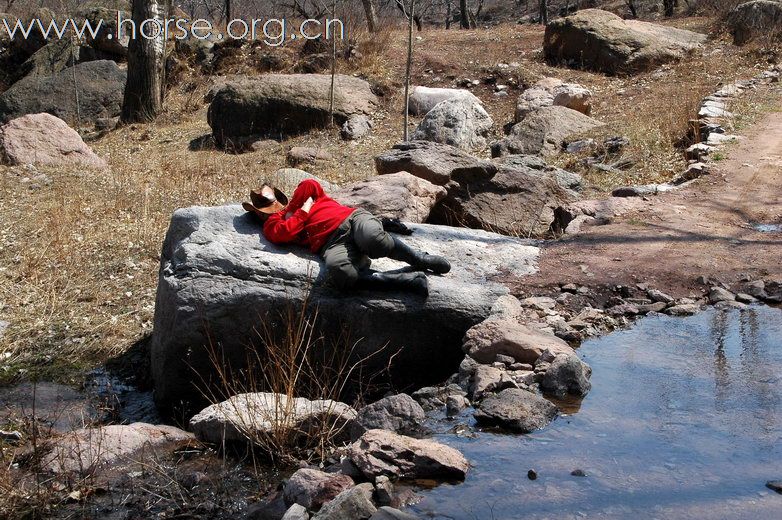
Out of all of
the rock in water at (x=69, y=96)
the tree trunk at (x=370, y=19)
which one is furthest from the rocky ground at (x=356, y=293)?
the tree trunk at (x=370, y=19)

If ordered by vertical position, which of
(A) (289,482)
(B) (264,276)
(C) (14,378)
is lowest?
(C) (14,378)

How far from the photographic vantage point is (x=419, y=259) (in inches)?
225

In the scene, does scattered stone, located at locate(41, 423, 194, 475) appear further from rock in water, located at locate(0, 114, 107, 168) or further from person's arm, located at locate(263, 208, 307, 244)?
rock in water, located at locate(0, 114, 107, 168)

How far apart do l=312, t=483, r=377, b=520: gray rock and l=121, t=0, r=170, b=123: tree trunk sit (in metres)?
13.5

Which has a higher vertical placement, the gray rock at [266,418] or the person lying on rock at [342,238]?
the person lying on rock at [342,238]

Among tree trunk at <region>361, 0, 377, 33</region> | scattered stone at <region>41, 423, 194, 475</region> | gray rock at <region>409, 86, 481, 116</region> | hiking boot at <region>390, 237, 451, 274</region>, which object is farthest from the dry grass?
hiking boot at <region>390, 237, 451, 274</region>

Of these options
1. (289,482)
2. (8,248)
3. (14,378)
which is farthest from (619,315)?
(8,248)

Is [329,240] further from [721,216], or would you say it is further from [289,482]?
[721,216]

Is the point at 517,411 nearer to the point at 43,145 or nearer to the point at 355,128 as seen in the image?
the point at 355,128

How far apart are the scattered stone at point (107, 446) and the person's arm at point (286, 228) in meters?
1.44

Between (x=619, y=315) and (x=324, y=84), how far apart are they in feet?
31.8

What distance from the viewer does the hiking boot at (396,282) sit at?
5477 mm

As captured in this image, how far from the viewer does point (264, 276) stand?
18.2 feet

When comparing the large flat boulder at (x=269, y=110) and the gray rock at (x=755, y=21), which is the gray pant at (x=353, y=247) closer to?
the large flat boulder at (x=269, y=110)
